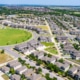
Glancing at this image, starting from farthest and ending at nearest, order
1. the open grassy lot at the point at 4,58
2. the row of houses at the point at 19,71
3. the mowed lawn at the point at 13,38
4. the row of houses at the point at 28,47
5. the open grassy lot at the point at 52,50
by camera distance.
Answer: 1. the mowed lawn at the point at 13,38
2. the open grassy lot at the point at 52,50
3. the row of houses at the point at 28,47
4. the open grassy lot at the point at 4,58
5. the row of houses at the point at 19,71

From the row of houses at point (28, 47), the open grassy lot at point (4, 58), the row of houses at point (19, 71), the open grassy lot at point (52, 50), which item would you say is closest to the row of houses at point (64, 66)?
the row of houses at point (28, 47)

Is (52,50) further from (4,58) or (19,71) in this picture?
(19,71)

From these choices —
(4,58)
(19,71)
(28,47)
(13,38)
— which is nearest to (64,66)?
(19,71)

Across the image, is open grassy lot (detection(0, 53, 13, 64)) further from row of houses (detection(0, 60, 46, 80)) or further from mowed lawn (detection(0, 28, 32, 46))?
mowed lawn (detection(0, 28, 32, 46))

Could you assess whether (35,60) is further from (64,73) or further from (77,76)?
(77,76)

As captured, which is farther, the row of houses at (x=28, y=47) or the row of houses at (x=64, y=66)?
the row of houses at (x=28, y=47)

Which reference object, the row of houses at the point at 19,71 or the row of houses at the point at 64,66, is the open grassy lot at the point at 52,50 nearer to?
the row of houses at the point at 64,66

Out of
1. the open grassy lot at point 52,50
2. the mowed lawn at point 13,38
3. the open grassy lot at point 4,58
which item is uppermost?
the open grassy lot at point 52,50

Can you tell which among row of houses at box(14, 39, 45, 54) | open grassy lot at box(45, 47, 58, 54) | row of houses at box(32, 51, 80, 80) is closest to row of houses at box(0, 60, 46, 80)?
row of houses at box(32, 51, 80, 80)

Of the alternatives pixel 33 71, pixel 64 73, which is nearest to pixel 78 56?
pixel 64 73

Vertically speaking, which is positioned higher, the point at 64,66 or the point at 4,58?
the point at 64,66

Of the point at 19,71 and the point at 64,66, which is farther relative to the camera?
the point at 64,66
